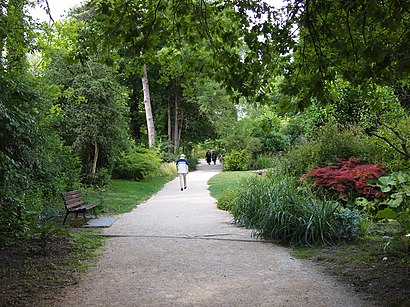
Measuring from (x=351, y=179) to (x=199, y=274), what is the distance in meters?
5.59

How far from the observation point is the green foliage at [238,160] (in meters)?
30.8

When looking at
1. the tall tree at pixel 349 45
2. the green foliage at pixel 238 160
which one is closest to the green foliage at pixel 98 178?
the tall tree at pixel 349 45

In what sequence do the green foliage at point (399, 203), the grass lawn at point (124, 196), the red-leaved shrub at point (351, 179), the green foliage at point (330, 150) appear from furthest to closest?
the grass lawn at point (124, 196), the green foliage at point (330, 150), the red-leaved shrub at point (351, 179), the green foliage at point (399, 203)

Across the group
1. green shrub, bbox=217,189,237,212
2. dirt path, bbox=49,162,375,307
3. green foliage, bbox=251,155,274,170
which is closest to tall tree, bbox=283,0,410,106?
dirt path, bbox=49,162,375,307

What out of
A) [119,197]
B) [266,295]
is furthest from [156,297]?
[119,197]

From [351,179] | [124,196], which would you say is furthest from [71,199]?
[351,179]

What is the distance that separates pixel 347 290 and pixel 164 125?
31.9 metres

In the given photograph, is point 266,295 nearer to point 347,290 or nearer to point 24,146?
point 347,290

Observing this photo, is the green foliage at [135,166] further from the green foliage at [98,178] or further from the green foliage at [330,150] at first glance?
the green foliage at [330,150]

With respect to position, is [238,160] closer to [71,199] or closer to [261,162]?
[261,162]

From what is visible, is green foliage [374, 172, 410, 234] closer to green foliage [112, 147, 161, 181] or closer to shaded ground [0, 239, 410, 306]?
shaded ground [0, 239, 410, 306]

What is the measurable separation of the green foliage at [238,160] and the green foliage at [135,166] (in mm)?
10196

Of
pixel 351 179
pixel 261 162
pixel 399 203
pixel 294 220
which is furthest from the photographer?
pixel 261 162

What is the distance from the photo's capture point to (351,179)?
370 inches
